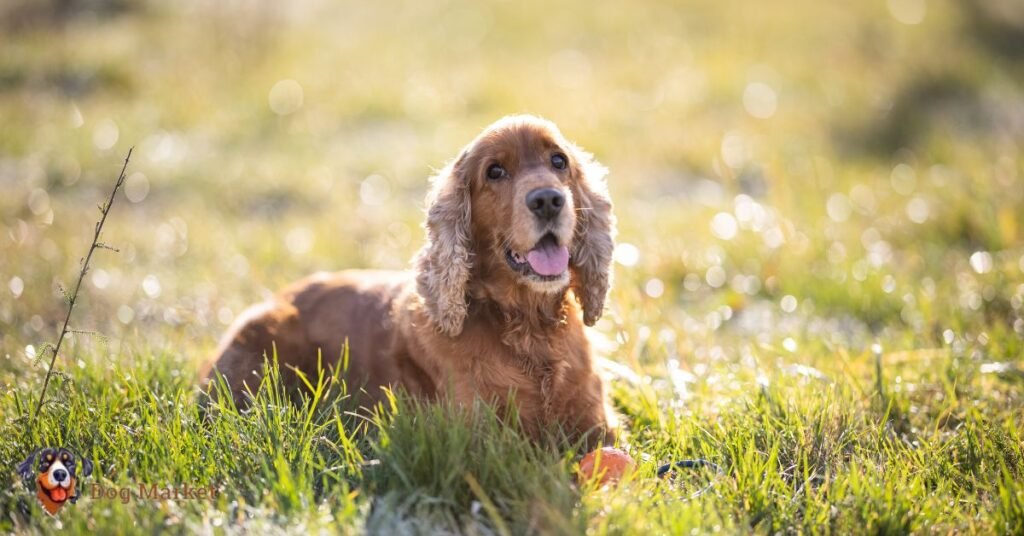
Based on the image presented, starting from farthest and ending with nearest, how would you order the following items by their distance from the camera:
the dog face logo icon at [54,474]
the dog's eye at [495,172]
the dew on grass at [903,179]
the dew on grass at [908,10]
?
the dew on grass at [908,10], the dew on grass at [903,179], the dog's eye at [495,172], the dog face logo icon at [54,474]

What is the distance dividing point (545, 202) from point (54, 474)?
183 cm

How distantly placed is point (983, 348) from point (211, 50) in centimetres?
978

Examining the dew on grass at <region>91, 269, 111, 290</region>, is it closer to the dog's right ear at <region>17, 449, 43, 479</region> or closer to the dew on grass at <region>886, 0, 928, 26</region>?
the dog's right ear at <region>17, 449, 43, 479</region>

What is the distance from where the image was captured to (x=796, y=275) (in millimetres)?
5500

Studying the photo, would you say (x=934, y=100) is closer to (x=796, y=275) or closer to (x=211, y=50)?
(x=796, y=275)

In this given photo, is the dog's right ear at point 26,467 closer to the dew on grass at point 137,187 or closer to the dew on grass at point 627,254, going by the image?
the dew on grass at point 627,254

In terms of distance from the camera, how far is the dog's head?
333 cm

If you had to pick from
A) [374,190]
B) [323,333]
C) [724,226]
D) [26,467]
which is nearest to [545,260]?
[323,333]

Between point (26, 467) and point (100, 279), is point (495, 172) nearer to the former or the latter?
point (26, 467)

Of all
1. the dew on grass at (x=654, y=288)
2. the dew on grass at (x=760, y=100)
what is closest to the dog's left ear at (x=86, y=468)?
the dew on grass at (x=654, y=288)

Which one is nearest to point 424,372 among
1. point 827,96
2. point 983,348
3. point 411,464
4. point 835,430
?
point 411,464

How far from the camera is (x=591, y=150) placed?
8.38 meters

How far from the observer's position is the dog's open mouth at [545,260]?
10.9 feet

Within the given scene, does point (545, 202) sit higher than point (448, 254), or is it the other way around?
point (545, 202)
